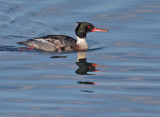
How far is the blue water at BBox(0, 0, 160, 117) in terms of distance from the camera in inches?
517

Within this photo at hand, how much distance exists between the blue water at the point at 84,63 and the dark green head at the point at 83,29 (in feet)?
1.64

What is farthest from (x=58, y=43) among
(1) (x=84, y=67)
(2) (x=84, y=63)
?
(1) (x=84, y=67)

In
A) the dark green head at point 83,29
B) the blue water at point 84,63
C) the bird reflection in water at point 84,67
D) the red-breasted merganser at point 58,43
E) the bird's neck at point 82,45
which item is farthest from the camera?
the dark green head at point 83,29

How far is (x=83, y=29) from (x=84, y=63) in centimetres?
331

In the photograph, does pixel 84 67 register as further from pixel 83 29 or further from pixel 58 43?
pixel 83 29

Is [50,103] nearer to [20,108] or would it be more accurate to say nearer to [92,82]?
[20,108]

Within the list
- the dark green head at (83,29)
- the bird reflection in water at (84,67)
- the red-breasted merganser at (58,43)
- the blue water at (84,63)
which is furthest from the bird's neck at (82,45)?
the bird reflection in water at (84,67)

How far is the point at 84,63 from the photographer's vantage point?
1794 cm

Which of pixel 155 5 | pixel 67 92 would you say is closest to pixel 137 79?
pixel 67 92

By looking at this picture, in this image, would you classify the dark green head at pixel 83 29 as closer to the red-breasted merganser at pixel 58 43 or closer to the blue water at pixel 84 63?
the red-breasted merganser at pixel 58 43

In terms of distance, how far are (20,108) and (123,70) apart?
15.5 ft

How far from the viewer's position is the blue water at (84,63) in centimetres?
1312

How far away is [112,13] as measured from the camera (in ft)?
81.0

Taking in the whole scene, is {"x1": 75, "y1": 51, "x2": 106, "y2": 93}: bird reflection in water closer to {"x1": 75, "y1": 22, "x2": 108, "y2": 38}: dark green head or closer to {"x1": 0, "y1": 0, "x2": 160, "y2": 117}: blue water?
{"x1": 0, "y1": 0, "x2": 160, "y2": 117}: blue water
